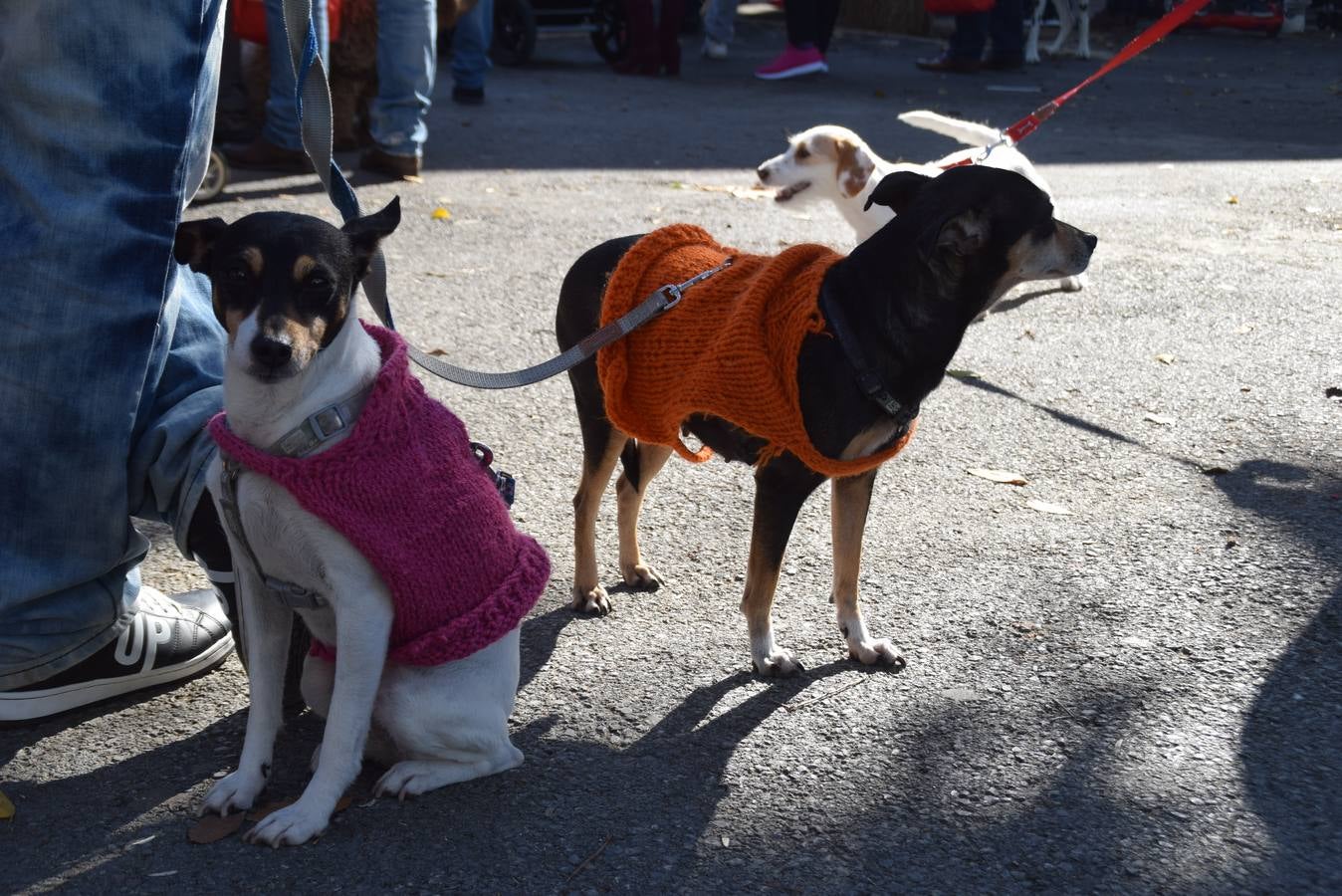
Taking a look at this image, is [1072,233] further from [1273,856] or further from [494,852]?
[494,852]

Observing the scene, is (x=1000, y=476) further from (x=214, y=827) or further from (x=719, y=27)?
(x=719, y=27)

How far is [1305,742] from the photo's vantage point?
9.25ft

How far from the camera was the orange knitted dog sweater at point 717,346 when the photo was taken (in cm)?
294

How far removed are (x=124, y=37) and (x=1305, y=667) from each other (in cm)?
301

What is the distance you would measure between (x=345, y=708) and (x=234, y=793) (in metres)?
0.33

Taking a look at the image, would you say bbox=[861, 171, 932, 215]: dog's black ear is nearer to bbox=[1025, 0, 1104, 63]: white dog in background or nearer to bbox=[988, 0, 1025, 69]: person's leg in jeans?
bbox=[988, 0, 1025, 69]: person's leg in jeans

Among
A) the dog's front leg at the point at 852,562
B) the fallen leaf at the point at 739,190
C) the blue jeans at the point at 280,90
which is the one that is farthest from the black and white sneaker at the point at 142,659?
the fallen leaf at the point at 739,190

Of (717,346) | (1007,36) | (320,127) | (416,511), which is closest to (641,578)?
(717,346)

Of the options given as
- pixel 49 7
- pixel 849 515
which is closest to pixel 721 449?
pixel 849 515

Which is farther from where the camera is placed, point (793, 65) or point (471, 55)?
point (793, 65)

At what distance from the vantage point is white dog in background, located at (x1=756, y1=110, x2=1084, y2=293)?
240 inches

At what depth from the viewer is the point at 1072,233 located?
308 cm

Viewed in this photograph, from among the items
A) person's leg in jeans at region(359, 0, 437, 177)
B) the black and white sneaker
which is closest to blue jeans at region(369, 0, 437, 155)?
person's leg in jeans at region(359, 0, 437, 177)

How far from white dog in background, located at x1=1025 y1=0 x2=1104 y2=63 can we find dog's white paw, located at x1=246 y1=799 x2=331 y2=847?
13.8 m
